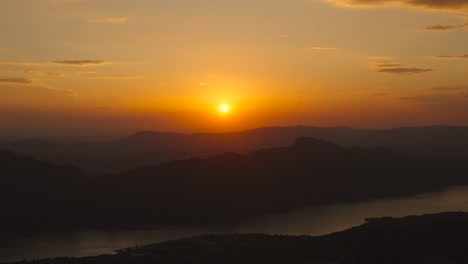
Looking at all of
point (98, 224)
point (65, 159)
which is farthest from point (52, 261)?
point (65, 159)

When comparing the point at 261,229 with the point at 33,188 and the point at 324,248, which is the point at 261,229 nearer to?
the point at 324,248

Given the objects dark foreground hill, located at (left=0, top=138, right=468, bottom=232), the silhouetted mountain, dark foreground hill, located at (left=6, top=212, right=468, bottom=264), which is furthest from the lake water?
the silhouetted mountain

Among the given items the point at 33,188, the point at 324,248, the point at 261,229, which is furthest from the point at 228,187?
the point at 324,248

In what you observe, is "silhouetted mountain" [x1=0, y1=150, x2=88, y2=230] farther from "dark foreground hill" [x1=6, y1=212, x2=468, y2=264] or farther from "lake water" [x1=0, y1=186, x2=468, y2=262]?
"dark foreground hill" [x1=6, y1=212, x2=468, y2=264]

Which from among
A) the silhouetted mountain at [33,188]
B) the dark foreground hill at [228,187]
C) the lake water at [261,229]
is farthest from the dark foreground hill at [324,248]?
the silhouetted mountain at [33,188]

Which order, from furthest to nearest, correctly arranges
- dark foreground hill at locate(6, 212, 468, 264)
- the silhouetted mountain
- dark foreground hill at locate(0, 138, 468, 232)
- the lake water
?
dark foreground hill at locate(0, 138, 468, 232), the silhouetted mountain, the lake water, dark foreground hill at locate(6, 212, 468, 264)
